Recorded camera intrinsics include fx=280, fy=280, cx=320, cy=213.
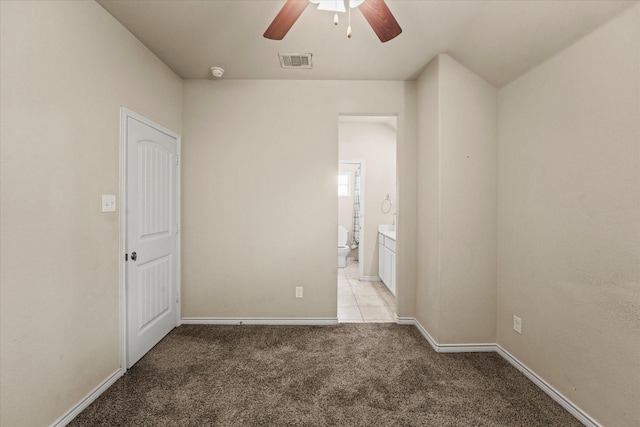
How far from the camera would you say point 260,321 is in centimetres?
305

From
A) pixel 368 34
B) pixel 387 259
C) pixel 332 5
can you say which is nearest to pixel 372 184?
pixel 387 259

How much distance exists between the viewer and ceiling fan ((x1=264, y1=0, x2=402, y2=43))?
150 cm

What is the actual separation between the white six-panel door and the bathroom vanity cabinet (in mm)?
2728

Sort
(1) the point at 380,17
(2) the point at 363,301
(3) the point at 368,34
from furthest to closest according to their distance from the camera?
1. (2) the point at 363,301
2. (3) the point at 368,34
3. (1) the point at 380,17

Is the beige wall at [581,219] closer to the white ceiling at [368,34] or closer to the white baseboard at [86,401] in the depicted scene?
the white ceiling at [368,34]

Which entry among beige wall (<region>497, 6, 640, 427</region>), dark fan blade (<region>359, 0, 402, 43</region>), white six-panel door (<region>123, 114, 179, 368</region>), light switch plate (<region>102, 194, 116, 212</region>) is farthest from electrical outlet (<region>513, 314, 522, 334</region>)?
light switch plate (<region>102, 194, 116, 212</region>)

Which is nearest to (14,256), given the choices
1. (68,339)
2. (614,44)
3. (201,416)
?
(68,339)

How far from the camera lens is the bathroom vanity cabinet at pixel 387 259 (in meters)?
3.94

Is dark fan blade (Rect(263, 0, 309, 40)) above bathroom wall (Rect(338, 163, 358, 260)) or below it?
above

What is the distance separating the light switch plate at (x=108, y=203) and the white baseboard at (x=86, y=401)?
120cm

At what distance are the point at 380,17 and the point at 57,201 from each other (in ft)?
6.97

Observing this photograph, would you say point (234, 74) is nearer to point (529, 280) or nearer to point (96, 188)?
point (96, 188)

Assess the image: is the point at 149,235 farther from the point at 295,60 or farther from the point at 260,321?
the point at 295,60

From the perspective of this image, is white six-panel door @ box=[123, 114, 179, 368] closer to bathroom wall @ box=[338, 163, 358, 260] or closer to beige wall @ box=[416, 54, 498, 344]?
beige wall @ box=[416, 54, 498, 344]
